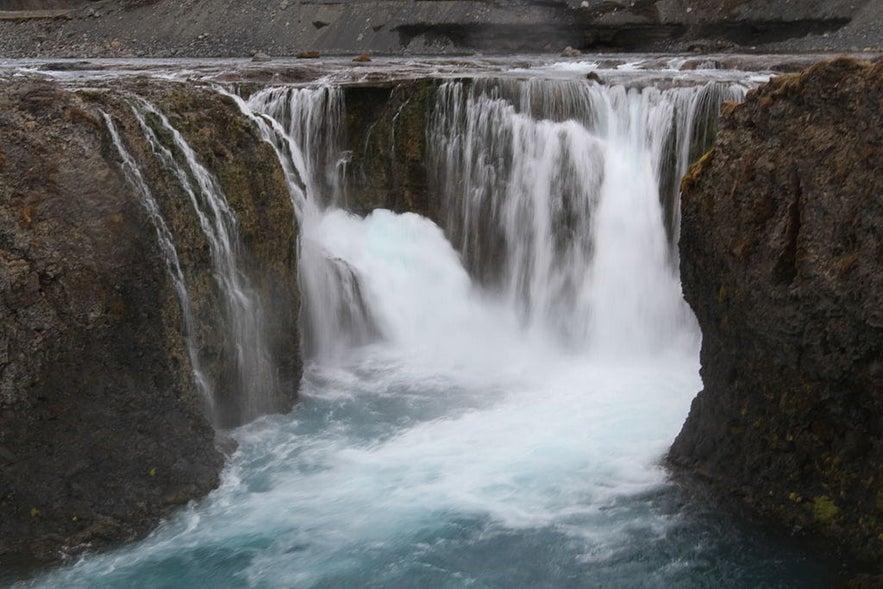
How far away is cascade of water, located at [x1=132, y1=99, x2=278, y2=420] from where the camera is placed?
877cm

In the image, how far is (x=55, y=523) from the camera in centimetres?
729

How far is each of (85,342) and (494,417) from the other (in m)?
4.27

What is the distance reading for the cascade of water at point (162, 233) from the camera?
7961mm

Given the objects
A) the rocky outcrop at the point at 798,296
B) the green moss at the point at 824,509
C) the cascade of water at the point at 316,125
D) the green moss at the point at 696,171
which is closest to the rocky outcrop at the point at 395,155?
the cascade of water at the point at 316,125

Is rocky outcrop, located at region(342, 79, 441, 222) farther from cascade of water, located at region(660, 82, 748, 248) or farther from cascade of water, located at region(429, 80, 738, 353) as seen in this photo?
cascade of water, located at region(660, 82, 748, 248)

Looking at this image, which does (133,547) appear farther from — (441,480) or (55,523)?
(441,480)

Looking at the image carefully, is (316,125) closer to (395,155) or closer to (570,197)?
(395,155)

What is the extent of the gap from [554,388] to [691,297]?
3379mm

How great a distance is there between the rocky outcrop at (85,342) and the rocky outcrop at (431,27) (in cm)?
2107

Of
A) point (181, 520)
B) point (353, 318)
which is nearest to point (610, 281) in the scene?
point (353, 318)

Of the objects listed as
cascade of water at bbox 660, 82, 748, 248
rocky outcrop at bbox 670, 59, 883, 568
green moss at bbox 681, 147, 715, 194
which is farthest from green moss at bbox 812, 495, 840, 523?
cascade of water at bbox 660, 82, 748, 248

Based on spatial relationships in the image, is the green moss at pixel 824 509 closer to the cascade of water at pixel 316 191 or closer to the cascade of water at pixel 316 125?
the cascade of water at pixel 316 191

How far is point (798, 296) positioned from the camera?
6.70 m

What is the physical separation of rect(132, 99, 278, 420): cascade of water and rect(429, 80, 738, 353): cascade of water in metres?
4.07
